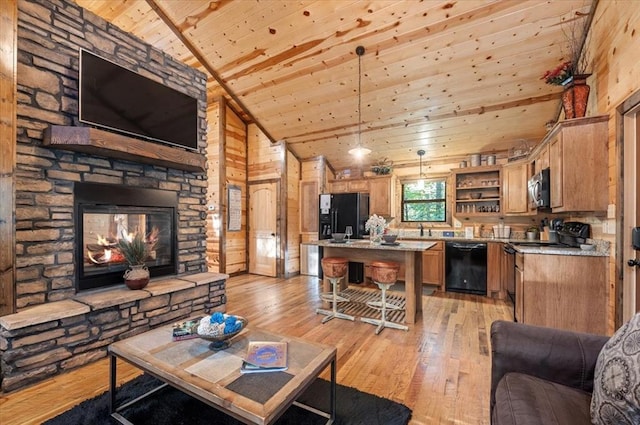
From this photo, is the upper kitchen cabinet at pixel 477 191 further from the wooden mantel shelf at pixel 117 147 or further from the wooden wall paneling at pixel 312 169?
the wooden mantel shelf at pixel 117 147

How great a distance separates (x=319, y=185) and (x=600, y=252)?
14.7 feet

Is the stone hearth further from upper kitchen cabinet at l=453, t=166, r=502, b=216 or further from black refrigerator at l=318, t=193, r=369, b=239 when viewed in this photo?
upper kitchen cabinet at l=453, t=166, r=502, b=216

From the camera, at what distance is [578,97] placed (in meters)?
2.87

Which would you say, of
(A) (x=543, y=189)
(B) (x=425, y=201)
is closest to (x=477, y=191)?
(B) (x=425, y=201)

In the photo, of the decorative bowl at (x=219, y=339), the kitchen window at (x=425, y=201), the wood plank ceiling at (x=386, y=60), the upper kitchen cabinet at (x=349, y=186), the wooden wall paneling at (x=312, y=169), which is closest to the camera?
the decorative bowl at (x=219, y=339)

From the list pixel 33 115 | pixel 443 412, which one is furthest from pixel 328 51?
pixel 443 412

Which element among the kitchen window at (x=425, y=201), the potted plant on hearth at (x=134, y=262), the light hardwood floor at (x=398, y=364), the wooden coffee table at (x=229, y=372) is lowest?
the light hardwood floor at (x=398, y=364)

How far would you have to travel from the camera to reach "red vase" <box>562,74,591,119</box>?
9.35 feet

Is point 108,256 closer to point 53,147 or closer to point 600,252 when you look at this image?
point 53,147

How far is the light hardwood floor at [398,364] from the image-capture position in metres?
1.85

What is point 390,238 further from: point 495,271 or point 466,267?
point 495,271

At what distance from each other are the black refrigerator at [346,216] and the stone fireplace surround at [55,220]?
3.23 metres

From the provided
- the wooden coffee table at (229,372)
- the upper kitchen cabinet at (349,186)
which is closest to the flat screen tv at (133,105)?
the wooden coffee table at (229,372)

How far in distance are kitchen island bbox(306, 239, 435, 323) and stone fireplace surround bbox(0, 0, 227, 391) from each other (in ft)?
6.42
